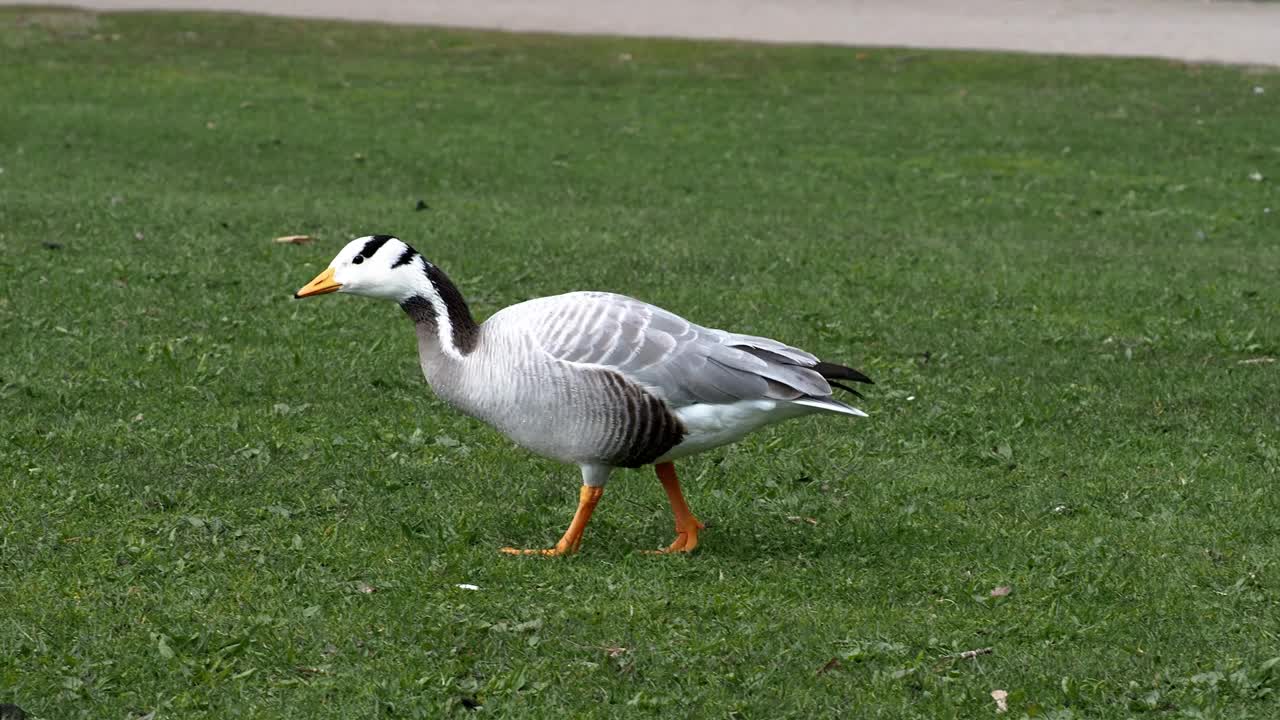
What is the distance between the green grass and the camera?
573 cm

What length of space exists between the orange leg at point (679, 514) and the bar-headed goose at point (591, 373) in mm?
145

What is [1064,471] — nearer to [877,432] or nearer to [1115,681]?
[877,432]

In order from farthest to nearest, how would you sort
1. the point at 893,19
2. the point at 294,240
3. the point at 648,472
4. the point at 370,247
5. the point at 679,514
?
the point at 893,19 < the point at 294,240 < the point at 648,472 < the point at 679,514 < the point at 370,247

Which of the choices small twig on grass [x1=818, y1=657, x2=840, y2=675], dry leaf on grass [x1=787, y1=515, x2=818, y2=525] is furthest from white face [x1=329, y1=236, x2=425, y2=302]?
small twig on grass [x1=818, y1=657, x2=840, y2=675]

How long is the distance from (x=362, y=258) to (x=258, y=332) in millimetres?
3590

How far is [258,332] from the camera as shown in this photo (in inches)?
395

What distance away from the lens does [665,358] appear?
6.50 metres

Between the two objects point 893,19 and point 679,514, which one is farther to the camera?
point 893,19

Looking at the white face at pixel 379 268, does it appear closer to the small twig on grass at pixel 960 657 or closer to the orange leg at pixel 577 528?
the orange leg at pixel 577 528

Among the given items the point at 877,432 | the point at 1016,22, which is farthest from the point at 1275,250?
the point at 1016,22

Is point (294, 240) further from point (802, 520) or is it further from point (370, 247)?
point (802, 520)

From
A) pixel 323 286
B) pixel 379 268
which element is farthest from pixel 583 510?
pixel 323 286

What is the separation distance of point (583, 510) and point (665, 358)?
2.34 ft

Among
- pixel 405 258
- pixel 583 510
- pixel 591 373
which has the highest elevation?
pixel 405 258
